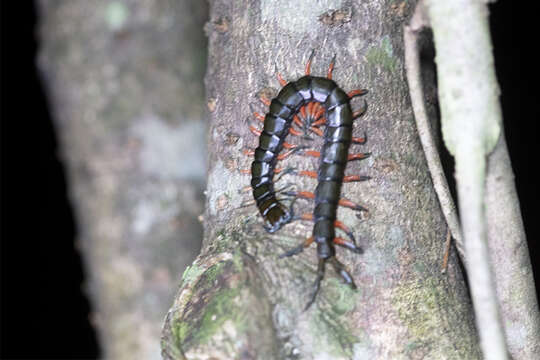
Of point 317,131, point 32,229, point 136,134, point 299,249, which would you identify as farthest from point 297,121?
point 32,229

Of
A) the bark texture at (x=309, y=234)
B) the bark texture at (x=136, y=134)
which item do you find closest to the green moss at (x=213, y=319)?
the bark texture at (x=309, y=234)

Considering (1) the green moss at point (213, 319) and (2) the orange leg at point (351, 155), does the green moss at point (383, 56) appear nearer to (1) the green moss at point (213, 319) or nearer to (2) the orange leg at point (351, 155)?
(2) the orange leg at point (351, 155)

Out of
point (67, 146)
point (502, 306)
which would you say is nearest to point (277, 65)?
point (502, 306)

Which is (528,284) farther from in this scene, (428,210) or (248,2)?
(248,2)

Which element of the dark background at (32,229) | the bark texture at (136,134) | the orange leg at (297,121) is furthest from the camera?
the dark background at (32,229)

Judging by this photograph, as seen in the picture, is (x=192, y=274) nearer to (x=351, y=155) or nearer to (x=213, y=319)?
(x=213, y=319)

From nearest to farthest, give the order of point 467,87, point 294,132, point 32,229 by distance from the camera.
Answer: point 467,87 → point 294,132 → point 32,229

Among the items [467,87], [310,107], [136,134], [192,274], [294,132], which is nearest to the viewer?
[467,87]
